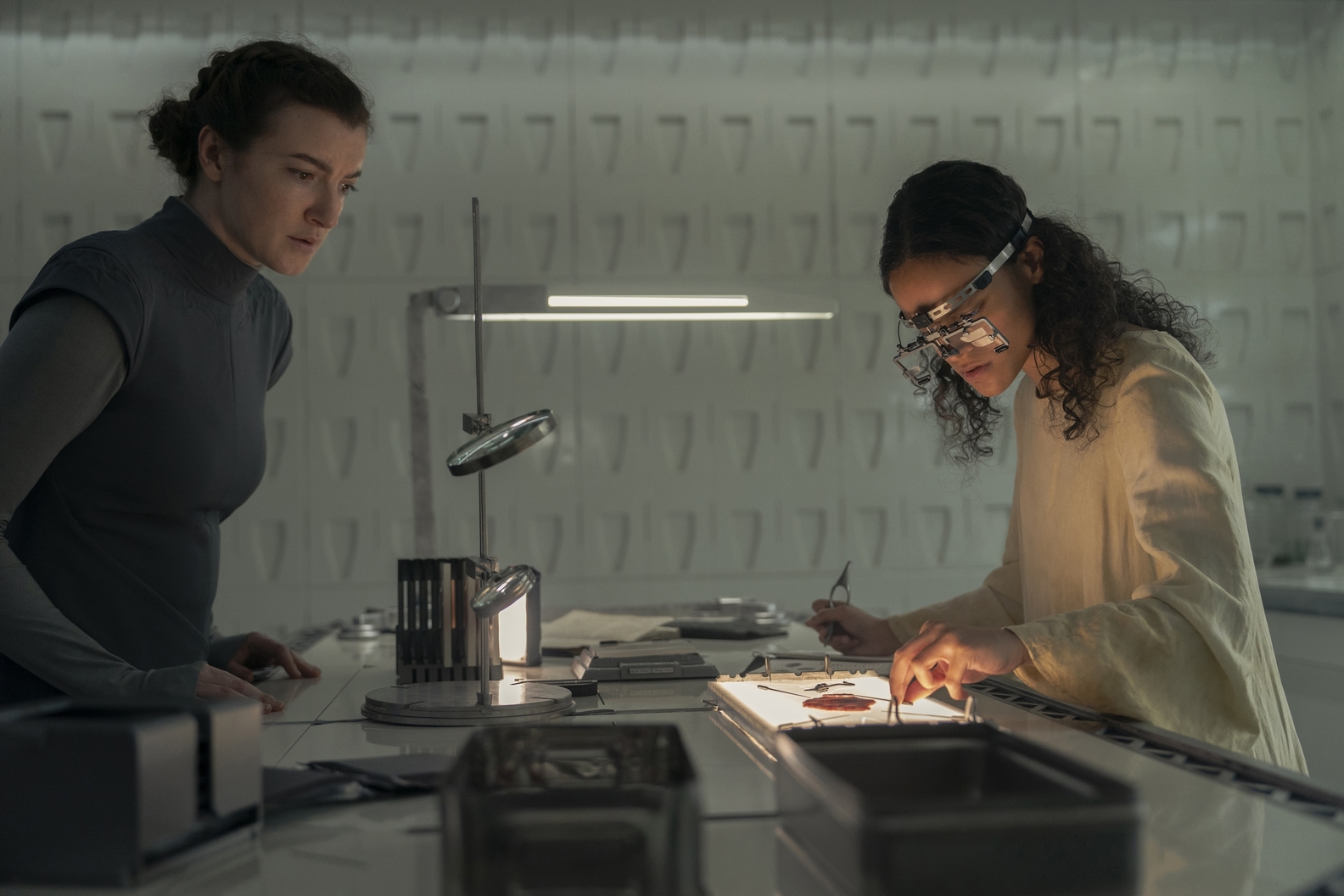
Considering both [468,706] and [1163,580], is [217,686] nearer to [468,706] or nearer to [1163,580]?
[468,706]

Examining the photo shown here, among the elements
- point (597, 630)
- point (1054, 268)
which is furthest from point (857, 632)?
point (1054, 268)

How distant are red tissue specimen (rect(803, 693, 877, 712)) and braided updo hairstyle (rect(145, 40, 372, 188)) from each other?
1.01 m

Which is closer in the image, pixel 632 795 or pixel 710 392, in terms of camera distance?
pixel 632 795

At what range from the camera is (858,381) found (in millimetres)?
3293

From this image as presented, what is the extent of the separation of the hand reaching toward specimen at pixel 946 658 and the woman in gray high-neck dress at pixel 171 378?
2.39 ft

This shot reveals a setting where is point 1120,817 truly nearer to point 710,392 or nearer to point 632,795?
point 632,795

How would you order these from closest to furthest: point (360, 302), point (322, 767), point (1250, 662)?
point (322, 767) → point (1250, 662) → point (360, 302)

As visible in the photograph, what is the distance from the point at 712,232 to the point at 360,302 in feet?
3.52

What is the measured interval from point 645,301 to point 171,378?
31.8 inches

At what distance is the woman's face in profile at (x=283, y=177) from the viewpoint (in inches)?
57.3

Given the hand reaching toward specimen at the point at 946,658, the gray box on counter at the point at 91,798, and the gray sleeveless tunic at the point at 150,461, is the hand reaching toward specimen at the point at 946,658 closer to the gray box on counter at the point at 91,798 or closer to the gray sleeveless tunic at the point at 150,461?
the gray box on counter at the point at 91,798

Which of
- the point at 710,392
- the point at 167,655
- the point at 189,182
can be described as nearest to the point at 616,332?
the point at 710,392

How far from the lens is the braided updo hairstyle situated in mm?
1445

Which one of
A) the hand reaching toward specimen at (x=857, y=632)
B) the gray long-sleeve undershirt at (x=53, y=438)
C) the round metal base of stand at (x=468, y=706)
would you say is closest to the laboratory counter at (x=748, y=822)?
the round metal base of stand at (x=468, y=706)
